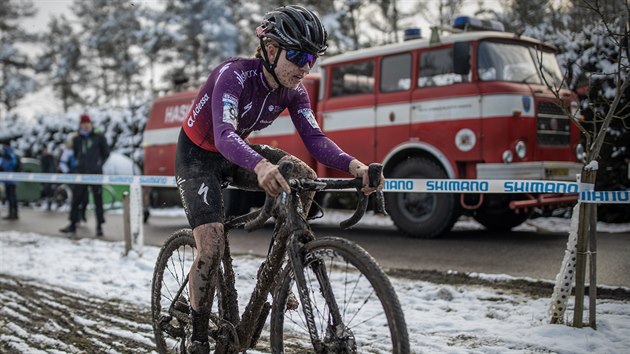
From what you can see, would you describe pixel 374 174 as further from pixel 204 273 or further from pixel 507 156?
pixel 507 156

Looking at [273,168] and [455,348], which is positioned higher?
[273,168]

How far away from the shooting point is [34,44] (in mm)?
44906

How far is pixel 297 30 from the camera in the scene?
3.18 meters

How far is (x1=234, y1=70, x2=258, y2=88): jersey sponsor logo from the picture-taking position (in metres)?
3.29

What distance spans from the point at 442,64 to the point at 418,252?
3.08 m

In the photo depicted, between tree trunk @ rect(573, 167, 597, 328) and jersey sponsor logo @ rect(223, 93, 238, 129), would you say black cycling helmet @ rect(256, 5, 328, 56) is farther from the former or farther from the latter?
tree trunk @ rect(573, 167, 597, 328)

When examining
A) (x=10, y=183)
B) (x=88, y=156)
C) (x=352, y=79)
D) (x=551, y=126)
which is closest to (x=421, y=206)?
(x=551, y=126)

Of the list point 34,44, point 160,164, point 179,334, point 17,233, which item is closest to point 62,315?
point 179,334

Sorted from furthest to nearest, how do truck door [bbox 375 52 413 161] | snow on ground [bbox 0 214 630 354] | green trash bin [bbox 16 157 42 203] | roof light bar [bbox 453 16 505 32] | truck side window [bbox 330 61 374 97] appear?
green trash bin [bbox 16 157 42 203]
truck side window [bbox 330 61 374 97]
roof light bar [bbox 453 16 505 32]
truck door [bbox 375 52 413 161]
snow on ground [bbox 0 214 630 354]

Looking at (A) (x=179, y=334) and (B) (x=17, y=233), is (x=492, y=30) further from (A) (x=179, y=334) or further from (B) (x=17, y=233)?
(B) (x=17, y=233)

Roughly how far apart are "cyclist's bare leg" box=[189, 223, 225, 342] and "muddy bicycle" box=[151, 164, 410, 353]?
0.09m

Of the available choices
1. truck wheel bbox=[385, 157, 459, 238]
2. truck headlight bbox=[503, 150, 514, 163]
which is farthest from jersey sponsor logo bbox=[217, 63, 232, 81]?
truck headlight bbox=[503, 150, 514, 163]

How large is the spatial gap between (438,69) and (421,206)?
6.98ft

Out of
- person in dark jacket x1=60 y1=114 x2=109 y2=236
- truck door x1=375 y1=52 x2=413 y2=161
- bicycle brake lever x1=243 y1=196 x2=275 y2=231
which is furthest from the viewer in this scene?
person in dark jacket x1=60 y1=114 x2=109 y2=236
